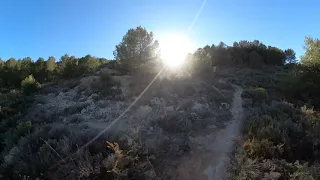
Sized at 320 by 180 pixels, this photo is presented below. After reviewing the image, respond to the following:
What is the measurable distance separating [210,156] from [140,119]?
579 centimetres

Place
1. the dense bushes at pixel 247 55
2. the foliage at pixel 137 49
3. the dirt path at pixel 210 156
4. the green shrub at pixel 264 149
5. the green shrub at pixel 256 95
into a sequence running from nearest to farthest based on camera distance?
the dirt path at pixel 210 156, the green shrub at pixel 264 149, the green shrub at pixel 256 95, the foliage at pixel 137 49, the dense bushes at pixel 247 55

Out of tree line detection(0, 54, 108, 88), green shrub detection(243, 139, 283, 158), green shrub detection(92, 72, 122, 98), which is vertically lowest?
green shrub detection(243, 139, 283, 158)

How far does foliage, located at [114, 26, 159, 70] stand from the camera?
101ft

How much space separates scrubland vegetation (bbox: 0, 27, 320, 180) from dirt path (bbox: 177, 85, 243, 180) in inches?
14.9

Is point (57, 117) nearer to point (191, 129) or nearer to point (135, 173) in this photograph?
point (191, 129)

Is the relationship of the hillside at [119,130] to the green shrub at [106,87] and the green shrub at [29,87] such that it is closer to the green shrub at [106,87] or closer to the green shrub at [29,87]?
the green shrub at [106,87]

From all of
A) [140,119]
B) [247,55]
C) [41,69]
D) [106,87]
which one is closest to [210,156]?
[140,119]

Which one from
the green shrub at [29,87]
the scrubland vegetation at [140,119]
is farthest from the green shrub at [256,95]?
the green shrub at [29,87]

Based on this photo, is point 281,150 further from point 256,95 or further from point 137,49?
point 137,49

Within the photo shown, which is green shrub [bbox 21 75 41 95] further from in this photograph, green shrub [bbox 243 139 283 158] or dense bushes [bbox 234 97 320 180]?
green shrub [bbox 243 139 283 158]

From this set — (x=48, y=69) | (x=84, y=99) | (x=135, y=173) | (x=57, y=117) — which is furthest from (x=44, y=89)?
(x=135, y=173)

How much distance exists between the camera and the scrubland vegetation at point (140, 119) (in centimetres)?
738

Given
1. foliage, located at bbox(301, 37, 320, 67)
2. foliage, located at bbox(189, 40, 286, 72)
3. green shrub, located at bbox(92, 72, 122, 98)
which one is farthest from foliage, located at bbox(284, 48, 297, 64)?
green shrub, located at bbox(92, 72, 122, 98)

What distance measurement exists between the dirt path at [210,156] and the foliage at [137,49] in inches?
775
